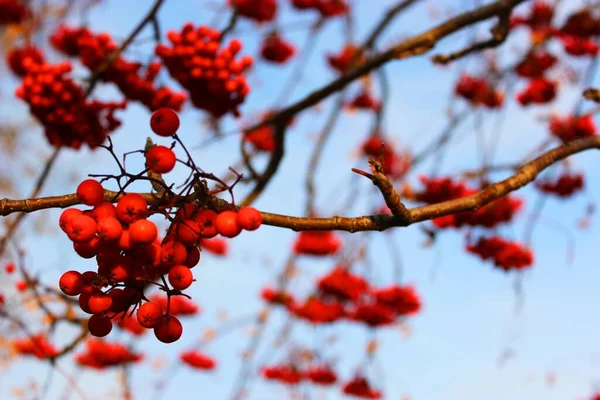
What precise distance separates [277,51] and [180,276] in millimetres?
4520

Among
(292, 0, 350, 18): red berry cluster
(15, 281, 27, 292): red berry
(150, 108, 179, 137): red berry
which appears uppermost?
(292, 0, 350, 18): red berry cluster

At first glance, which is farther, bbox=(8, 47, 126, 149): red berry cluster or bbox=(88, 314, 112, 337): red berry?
bbox=(8, 47, 126, 149): red berry cluster

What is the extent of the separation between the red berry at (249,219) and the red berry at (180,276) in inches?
3.9

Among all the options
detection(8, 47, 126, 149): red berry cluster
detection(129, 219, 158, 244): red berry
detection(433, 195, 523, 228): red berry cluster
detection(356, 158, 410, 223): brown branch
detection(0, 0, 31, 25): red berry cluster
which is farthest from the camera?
detection(0, 0, 31, 25): red berry cluster

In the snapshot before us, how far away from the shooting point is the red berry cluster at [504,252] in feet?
10.9

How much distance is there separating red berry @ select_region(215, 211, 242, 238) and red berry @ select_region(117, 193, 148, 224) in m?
0.09

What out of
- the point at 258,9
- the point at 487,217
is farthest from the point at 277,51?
the point at 487,217

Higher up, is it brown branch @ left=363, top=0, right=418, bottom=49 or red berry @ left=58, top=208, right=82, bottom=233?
brown branch @ left=363, top=0, right=418, bottom=49

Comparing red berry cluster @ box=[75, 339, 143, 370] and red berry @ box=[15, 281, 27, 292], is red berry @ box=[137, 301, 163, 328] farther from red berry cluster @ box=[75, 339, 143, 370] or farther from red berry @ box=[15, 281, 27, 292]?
red berry cluster @ box=[75, 339, 143, 370]

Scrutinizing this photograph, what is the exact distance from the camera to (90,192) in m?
0.86

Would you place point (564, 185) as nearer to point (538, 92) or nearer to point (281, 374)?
point (538, 92)

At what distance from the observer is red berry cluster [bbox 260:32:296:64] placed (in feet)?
16.9

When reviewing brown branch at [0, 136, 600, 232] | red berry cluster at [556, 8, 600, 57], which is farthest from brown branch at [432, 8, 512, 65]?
red berry cluster at [556, 8, 600, 57]

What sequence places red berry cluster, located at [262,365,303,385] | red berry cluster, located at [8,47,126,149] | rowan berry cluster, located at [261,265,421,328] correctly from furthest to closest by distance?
1. red berry cluster, located at [262,365,303,385]
2. rowan berry cluster, located at [261,265,421,328]
3. red berry cluster, located at [8,47,126,149]
